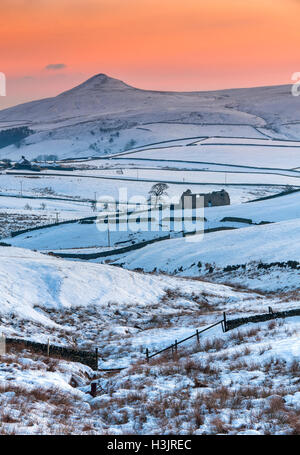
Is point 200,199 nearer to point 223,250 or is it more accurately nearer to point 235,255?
point 223,250

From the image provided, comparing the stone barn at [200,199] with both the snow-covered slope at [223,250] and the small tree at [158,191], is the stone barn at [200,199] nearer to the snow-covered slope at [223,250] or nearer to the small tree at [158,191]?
the small tree at [158,191]

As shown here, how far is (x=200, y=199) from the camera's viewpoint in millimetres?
84438

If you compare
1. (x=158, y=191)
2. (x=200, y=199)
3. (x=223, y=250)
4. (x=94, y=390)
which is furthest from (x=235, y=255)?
(x=158, y=191)

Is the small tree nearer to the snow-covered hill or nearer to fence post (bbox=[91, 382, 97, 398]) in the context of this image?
the snow-covered hill

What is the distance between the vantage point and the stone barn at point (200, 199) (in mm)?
82938

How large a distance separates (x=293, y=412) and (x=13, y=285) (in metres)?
18.7

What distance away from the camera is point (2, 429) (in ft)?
34.0

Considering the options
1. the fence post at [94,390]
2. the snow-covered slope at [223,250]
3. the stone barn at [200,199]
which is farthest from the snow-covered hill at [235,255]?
the stone barn at [200,199]

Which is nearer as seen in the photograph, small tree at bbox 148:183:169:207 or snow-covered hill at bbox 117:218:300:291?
snow-covered hill at bbox 117:218:300:291

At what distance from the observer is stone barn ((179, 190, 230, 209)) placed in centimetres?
8294

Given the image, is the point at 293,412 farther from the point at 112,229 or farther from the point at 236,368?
the point at 112,229

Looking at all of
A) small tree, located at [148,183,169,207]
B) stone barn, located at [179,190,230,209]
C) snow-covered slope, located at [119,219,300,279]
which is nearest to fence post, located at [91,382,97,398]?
snow-covered slope, located at [119,219,300,279]
